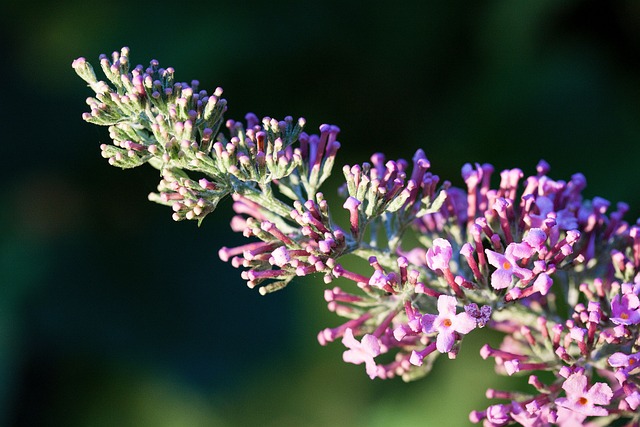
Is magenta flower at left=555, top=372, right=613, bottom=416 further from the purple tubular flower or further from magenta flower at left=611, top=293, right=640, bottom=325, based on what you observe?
the purple tubular flower

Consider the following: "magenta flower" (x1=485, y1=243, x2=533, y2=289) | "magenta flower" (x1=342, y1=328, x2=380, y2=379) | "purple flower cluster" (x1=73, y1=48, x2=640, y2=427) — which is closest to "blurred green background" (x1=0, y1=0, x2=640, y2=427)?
"purple flower cluster" (x1=73, y1=48, x2=640, y2=427)

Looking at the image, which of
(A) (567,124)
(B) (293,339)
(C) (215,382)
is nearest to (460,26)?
(A) (567,124)

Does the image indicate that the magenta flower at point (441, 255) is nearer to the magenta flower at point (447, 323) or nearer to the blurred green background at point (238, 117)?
the magenta flower at point (447, 323)

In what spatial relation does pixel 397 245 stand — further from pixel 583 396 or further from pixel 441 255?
pixel 583 396

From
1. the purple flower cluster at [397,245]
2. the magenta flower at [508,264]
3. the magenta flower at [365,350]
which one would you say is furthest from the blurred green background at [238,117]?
the magenta flower at [508,264]

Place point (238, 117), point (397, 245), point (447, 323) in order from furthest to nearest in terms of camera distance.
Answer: point (238, 117), point (397, 245), point (447, 323)

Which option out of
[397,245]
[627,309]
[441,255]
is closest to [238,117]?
[397,245]

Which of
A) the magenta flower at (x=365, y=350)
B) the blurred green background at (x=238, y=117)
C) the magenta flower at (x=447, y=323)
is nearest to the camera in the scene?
the magenta flower at (x=447, y=323)
